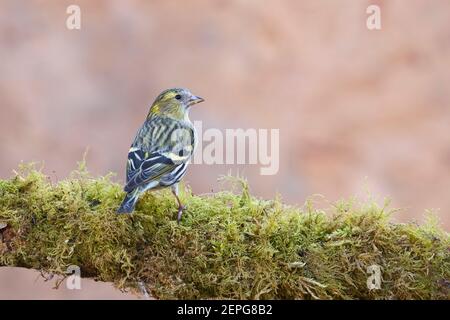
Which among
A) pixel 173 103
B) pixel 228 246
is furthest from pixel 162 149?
pixel 228 246

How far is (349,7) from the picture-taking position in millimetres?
9688

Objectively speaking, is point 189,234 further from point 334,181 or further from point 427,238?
point 334,181

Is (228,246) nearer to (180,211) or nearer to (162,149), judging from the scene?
(180,211)

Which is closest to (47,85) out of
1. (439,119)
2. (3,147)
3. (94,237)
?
(3,147)

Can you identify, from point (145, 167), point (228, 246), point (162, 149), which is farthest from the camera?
point (162, 149)

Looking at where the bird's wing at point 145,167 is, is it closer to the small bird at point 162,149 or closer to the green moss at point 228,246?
the small bird at point 162,149

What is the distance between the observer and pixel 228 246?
123 inches

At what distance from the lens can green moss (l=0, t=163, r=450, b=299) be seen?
3.08 metres

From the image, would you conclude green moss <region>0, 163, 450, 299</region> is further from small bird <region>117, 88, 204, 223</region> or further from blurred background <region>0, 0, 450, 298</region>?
blurred background <region>0, 0, 450, 298</region>

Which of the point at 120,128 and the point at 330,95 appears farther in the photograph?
the point at 330,95

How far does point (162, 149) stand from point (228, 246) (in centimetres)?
92

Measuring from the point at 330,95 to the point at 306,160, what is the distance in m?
0.91

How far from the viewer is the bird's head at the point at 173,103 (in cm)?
436

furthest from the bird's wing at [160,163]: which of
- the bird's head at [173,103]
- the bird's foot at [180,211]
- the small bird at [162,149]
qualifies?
the bird's head at [173,103]
